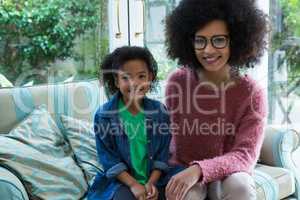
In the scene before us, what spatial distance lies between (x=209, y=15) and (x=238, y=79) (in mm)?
281

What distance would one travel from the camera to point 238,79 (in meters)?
1.54

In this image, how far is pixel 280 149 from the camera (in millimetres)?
1956

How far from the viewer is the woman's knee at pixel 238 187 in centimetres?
128

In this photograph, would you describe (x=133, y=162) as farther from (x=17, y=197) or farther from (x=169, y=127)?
(x=17, y=197)

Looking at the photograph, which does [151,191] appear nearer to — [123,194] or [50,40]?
[123,194]

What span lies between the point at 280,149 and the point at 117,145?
0.90 m

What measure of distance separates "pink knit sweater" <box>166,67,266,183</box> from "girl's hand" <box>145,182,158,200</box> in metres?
0.17

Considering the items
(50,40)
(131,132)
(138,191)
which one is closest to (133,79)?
(131,132)

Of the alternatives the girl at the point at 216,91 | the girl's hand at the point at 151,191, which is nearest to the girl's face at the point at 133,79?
the girl at the point at 216,91

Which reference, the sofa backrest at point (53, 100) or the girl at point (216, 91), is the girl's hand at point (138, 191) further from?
the sofa backrest at point (53, 100)

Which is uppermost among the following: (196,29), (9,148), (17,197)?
(196,29)

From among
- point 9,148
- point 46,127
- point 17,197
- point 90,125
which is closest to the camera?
point 17,197

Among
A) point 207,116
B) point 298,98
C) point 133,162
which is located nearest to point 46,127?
point 133,162

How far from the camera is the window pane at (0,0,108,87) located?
97.0 inches
